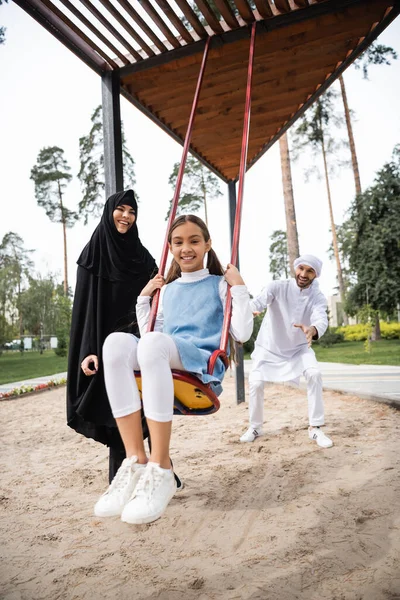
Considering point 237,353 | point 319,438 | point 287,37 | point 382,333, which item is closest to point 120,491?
point 319,438

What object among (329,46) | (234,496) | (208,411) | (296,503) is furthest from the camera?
(329,46)

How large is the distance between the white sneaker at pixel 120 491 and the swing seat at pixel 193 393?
0.96 ft

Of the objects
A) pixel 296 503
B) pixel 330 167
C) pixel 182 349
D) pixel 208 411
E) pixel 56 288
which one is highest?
pixel 330 167

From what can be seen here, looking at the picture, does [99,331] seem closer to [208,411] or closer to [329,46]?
[208,411]

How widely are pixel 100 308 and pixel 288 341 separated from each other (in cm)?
206

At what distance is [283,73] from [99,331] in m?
2.41

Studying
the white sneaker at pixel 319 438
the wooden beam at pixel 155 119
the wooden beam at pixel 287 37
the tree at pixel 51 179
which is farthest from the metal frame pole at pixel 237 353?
the tree at pixel 51 179

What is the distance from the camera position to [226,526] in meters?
2.32

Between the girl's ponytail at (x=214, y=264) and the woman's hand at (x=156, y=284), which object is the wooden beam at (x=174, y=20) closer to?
the girl's ponytail at (x=214, y=264)

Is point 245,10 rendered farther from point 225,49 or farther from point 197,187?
point 197,187

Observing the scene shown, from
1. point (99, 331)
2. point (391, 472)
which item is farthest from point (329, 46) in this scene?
point (391, 472)

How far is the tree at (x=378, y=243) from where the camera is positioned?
13.8 m

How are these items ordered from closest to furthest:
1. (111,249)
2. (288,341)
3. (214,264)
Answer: (214,264) → (111,249) → (288,341)

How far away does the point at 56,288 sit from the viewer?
28.2m
